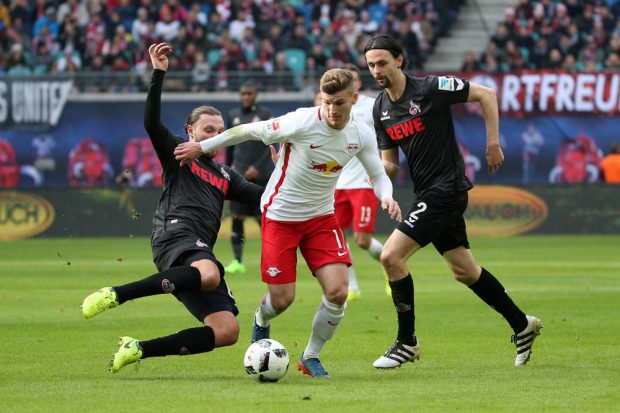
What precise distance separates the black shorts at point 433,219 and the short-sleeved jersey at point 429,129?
8cm

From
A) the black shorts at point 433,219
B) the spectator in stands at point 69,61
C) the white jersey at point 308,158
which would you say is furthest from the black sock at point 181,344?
the spectator in stands at point 69,61

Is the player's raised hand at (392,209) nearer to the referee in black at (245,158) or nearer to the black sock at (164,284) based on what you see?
the black sock at (164,284)

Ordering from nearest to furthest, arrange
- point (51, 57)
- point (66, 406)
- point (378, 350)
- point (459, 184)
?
1. point (66, 406)
2. point (459, 184)
3. point (378, 350)
4. point (51, 57)

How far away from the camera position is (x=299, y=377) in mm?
8656

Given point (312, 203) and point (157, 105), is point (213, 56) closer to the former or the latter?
point (312, 203)

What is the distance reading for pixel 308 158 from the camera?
28.7ft

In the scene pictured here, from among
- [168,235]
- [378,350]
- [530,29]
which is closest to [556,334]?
[378,350]

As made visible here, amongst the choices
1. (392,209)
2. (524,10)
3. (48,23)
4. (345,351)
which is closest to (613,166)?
(524,10)

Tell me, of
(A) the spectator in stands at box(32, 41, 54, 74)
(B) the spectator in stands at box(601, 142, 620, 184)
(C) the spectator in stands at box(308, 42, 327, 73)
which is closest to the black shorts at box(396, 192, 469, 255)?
(B) the spectator in stands at box(601, 142, 620, 184)

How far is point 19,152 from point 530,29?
1331 cm

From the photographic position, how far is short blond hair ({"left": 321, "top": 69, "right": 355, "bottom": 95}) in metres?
8.35

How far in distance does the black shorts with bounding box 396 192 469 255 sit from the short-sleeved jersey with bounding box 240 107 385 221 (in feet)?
1.37

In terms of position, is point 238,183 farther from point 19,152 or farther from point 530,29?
point 530,29

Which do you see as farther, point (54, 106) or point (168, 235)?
point (54, 106)
